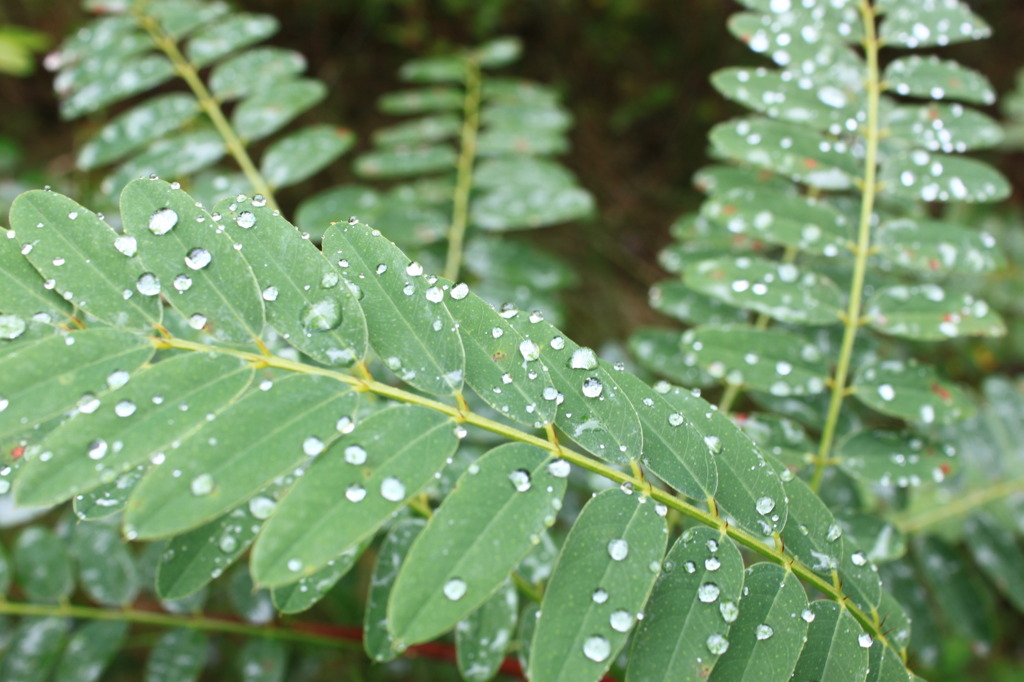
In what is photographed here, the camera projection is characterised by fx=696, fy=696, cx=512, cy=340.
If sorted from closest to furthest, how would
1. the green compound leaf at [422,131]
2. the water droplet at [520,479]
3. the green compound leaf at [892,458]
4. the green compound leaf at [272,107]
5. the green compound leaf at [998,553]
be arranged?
1. the water droplet at [520,479]
2. the green compound leaf at [892,458]
3. the green compound leaf at [998,553]
4. the green compound leaf at [272,107]
5. the green compound leaf at [422,131]

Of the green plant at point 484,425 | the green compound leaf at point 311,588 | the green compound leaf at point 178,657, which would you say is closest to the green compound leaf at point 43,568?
the green plant at point 484,425

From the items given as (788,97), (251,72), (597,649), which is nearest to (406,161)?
(251,72)

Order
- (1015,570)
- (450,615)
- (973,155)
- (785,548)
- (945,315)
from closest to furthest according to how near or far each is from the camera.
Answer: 1. (450,615)
2. (785,548)
3. (945,315)
4. (1015,570)
5. (973,155)

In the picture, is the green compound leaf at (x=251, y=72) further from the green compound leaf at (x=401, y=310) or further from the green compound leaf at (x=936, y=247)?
the green compound leaf at (x=936, y=247)

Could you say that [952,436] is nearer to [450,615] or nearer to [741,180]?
[741,180]

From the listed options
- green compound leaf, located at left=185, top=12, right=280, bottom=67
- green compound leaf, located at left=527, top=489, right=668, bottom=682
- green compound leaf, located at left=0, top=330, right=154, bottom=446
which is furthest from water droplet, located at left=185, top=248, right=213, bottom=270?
green compound leaf, located at left=185, top=12, right=280, bottom=67

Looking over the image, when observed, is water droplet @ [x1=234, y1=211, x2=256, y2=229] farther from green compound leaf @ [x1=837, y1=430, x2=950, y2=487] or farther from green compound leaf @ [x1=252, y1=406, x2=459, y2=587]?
green compound leaf @ [x1=837, y1=430, x2=950, y2=487]

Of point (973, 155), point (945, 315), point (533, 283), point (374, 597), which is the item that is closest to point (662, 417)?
point (374, 597)
